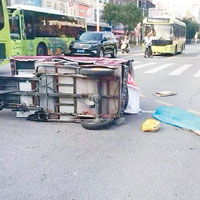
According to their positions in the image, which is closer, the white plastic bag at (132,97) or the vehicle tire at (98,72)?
the vehicle tire at (98,72)

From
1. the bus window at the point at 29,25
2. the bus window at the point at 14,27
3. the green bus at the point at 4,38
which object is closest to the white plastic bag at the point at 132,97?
the green bus at the point at 4,38

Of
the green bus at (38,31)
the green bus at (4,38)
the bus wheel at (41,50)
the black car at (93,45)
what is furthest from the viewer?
the black car at (93,45)

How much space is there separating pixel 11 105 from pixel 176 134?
3108mm

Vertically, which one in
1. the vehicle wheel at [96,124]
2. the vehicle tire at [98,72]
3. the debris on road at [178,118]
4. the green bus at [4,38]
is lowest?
→ the debris on road at [178,118]

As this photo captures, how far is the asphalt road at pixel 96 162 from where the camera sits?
3145 millimetres

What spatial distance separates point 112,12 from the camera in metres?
45.0

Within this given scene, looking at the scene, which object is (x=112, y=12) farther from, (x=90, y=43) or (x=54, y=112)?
(x=54, y=112)

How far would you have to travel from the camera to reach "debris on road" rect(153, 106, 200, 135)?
5354 mm

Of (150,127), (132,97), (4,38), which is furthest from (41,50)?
(150,127)

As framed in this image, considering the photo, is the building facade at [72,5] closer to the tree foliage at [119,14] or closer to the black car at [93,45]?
the tree foliage at [119,14]

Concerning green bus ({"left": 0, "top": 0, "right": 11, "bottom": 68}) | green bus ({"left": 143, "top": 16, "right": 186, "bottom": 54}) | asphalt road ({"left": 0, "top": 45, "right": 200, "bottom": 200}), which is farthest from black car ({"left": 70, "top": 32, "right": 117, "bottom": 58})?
asphalt road ({"left": 0, "top": 45, "right": 200, "bottom": 200})

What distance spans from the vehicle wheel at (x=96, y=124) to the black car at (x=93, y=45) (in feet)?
47.7

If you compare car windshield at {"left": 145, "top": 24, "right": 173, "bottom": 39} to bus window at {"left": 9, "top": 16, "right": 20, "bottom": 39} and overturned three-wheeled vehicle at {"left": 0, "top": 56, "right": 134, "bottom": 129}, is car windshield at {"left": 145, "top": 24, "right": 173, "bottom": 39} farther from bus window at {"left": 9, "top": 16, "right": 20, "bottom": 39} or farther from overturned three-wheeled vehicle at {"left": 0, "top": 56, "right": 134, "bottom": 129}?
overturned three-wheeled vehicle at {"left": 0, "top": 56, "right": 134, "bottom": 129}

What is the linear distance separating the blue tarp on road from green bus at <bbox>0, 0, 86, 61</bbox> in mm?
9784
